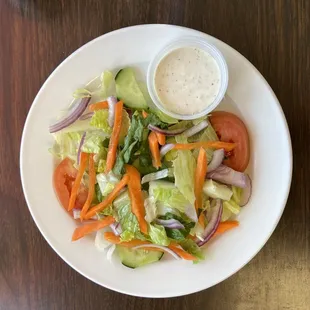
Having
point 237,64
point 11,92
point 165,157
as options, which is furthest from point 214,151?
point 11,92

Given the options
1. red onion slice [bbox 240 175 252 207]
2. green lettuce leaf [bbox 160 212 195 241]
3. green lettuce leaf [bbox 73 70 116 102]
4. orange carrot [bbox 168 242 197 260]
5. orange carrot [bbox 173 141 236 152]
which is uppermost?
green lettuce leaf [bbox 73 70 116 102]

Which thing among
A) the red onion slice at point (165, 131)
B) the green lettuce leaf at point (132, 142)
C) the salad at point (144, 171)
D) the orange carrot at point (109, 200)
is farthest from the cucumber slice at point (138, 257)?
the red onion slice at point (165, 131)

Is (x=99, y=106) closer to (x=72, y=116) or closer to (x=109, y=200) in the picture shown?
(x=72, y=116)

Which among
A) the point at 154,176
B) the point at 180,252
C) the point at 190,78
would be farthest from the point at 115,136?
the point at 180,252

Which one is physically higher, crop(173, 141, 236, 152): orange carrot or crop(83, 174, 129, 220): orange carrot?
crop(173, 141, 236, 152): orange carrot

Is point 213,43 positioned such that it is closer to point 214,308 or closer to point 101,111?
point 101,111

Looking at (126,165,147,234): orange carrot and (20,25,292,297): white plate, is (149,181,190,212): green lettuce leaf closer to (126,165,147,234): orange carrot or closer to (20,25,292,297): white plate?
(126,165,147,234): orange carrot

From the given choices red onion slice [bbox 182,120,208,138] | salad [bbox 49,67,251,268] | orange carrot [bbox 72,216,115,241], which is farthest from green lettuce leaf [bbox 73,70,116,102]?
orange carrot [bbox 72,216,115,241]
